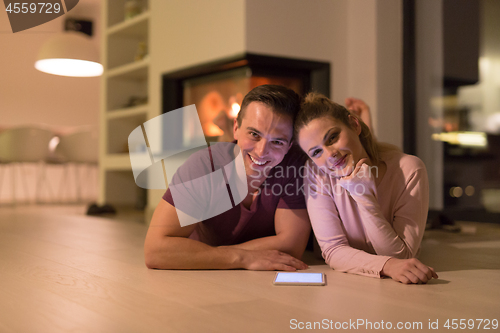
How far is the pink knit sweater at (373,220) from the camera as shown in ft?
4.28

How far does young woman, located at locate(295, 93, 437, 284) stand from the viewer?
1259 mm

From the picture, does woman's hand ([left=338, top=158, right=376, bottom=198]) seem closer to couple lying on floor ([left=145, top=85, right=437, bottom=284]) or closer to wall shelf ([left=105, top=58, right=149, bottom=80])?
couple lying on floor ([left=145, top=85, right=437, bottom=284])

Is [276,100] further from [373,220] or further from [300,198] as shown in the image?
[373,220]

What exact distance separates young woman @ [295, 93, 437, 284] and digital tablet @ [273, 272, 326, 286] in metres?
0.13

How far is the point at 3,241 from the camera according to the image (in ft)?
7.08

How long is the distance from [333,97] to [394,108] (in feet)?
1.45

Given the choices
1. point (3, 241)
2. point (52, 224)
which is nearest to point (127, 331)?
point (3, 241)

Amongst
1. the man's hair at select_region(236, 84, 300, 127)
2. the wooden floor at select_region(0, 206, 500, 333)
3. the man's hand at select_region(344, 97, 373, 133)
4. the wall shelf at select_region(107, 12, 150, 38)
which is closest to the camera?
the wooden floor at select_region(0, 206, 500, 333)

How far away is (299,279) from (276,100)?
53cm

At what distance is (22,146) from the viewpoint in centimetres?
439

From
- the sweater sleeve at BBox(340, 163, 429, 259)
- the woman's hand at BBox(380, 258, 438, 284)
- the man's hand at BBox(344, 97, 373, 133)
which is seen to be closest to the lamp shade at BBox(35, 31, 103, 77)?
the man's hand at BBox(344, 97, 373, 133)

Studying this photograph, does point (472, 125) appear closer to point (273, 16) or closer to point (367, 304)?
point (273, 16)
